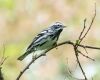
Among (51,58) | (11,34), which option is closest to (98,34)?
(51,58)

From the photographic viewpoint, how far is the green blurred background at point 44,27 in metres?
8.39

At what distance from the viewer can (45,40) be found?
418cm

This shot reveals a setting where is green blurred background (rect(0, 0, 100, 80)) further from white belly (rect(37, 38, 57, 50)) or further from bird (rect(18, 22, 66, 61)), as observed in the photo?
white belly (rect(37, 38, 57, 50))

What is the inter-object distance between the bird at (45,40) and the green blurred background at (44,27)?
3.64 meters

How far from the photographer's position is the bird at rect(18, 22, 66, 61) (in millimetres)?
4066

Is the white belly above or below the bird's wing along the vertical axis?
above

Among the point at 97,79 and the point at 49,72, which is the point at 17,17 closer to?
the point at 49,72

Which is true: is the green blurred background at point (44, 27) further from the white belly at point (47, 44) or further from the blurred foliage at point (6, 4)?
the white belly at point (47, 44)

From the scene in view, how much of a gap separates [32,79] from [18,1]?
7.65 ft

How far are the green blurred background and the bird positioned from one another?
143 inches

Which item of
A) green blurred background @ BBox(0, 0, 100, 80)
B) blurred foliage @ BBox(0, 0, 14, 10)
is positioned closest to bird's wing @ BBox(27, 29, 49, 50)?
green blurred background @ BBox(0, 0, 100, 80)

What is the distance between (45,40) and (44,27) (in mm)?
4445

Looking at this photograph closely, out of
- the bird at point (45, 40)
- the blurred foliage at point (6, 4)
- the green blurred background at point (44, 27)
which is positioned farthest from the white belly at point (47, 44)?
the blurred foliage at point (6, 4)

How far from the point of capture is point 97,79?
7.45 meters
